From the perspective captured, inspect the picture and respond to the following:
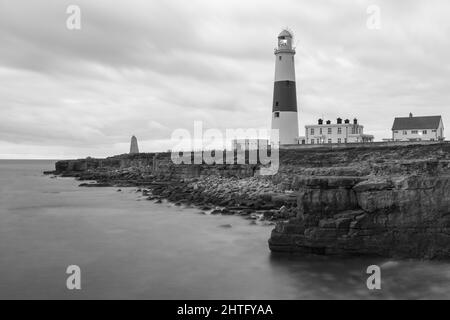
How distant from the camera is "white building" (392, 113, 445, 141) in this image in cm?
3559

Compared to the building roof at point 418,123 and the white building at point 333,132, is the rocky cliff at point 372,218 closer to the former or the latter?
the building roof at point 418,123

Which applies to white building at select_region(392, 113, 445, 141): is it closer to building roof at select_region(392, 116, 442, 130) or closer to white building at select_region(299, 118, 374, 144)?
building roof at select_region(392, 116, 442, 130)

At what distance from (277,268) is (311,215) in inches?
76.5

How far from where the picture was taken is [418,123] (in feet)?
120

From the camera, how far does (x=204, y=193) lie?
2906 cm

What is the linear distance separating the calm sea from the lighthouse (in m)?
15.0

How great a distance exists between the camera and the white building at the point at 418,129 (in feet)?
117

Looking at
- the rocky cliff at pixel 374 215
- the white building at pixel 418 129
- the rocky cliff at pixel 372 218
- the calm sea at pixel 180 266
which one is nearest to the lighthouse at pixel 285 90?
the white building at pixel 418 129

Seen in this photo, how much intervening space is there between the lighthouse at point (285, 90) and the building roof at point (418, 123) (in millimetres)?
8760

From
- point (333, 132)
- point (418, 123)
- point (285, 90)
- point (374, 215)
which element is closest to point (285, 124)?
point (285, 90)

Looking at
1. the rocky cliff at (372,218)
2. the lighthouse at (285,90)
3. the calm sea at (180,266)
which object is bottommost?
the calm sea at (180,266)

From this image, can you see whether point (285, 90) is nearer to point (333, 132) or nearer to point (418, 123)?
point (333, 132)

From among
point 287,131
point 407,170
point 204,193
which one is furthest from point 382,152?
point 407,170

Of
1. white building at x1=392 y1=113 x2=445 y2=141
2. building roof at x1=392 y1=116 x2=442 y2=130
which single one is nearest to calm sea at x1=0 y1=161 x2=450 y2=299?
white building at x1=392 y1=113 x2=445 y2=141
